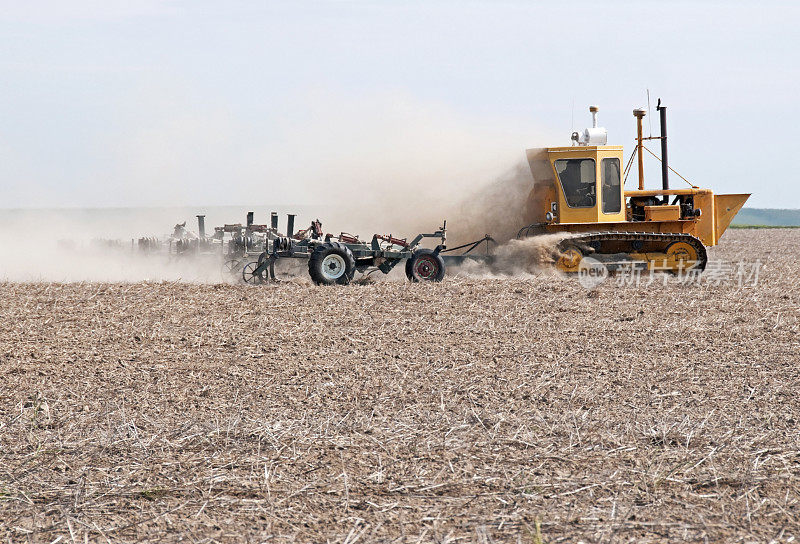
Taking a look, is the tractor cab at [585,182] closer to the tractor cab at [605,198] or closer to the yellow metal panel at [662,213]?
the tractor cab at [605,198]

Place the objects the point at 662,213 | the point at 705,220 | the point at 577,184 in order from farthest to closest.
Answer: the point at 705,220 → the point at 662,213 → the point at 577,184

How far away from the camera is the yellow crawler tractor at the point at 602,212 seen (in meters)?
16.2

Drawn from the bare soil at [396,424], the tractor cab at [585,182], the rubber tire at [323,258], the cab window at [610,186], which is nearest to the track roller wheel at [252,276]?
the rubber tire at [323,258]

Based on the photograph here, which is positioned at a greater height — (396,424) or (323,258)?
(323,258)

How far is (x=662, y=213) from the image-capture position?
1705cm

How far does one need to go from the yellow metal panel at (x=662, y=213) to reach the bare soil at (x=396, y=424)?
5.55m

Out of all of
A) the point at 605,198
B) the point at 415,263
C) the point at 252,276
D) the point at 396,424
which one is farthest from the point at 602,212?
the point at 396,424

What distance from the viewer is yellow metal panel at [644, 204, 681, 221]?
55.7 ft

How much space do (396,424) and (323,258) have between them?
342 inches

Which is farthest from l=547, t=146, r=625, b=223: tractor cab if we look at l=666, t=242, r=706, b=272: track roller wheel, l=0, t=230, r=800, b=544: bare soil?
l=0, t=230, r=800, b=544: bare soil

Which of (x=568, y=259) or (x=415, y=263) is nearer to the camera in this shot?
(x=415, y=263)

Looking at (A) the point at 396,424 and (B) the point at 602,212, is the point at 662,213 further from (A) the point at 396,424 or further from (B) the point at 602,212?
(A) the point at 396,424

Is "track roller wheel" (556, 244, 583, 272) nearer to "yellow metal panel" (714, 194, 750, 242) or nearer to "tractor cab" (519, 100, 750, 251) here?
"tractor cab" (519, 100, 750, 251)

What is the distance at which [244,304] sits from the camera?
40.1 ft
